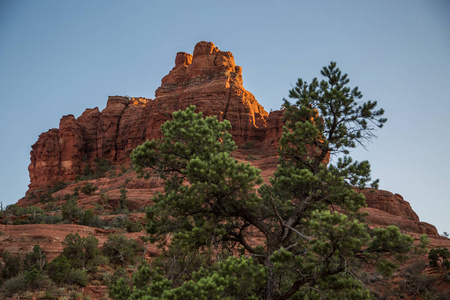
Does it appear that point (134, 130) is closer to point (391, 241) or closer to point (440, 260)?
point (440, 260)

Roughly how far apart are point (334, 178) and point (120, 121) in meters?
65.9

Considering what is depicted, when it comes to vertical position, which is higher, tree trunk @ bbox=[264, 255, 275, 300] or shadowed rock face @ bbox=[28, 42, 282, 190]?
shadowed rock face @ bbox=[28, 42, 282, 190]

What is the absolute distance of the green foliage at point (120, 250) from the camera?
17.1m

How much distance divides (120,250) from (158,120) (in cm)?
4203

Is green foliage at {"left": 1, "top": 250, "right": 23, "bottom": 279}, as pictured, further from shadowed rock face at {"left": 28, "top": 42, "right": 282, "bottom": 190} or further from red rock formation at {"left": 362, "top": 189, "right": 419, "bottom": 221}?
shadowed rock face at {"left": 28, "top": 42, "right": 282, "bottom": 190}

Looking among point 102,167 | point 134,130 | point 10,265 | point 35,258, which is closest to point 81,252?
point 35,258

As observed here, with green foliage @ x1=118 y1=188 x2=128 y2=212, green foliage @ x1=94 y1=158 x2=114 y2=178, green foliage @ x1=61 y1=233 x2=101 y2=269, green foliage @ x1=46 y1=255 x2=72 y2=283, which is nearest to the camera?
green foliage @ x1=46 y1=255 x2=72 y2=283

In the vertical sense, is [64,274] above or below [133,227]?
below

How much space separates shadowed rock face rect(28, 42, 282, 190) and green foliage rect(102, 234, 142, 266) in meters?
35.9

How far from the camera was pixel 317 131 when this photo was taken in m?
8.16

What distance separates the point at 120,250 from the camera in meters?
17.2

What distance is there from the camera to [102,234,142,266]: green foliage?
17.1 metres

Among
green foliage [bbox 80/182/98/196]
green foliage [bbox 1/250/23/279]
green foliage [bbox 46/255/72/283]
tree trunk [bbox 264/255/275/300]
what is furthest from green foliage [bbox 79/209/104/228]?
tree trunk [bbox 264/255/275/300]

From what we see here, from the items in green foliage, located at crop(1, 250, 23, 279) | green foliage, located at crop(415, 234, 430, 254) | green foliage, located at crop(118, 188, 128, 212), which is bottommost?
green foliage, located at crop(1, 250, 23, 279)
